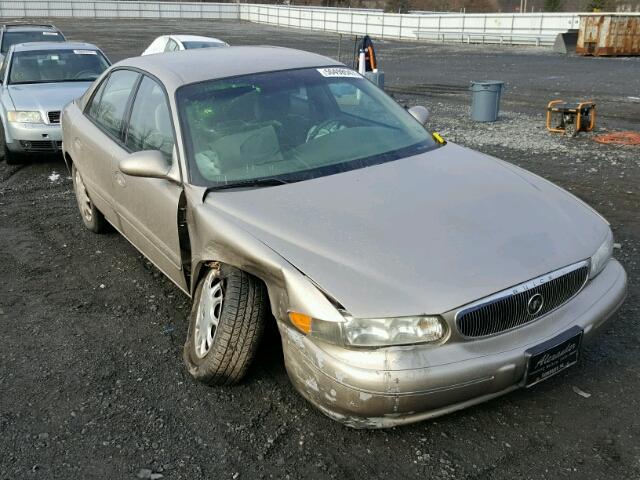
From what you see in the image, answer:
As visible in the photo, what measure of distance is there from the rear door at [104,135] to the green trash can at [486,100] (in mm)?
7349

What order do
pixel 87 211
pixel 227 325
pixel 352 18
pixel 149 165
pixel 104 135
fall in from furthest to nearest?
pixel 352 18, pixel 87 211, pixel 104 135, pixel 149 165, pixel 227 325

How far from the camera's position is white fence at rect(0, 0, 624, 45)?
31312 mm

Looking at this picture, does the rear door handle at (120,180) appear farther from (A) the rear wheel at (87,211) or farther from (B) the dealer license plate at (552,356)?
(B) the dealer license plate at (552,356)

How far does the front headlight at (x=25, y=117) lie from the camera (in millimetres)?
8000

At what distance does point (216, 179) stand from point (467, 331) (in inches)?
63.2

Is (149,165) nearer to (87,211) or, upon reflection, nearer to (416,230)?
(416,230)

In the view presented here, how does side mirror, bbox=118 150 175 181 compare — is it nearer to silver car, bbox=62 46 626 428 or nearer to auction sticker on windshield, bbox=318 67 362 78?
silver car, bbox=62 46 626 428

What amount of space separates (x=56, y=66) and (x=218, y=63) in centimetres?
631

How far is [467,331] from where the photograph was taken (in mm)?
2590

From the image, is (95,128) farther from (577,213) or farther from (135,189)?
(577,213)

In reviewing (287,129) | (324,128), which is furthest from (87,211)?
(324,128)

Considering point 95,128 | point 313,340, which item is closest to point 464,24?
point 95,128

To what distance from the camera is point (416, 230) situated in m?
2.92

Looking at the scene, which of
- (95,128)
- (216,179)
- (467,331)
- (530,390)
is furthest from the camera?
(95,128)
